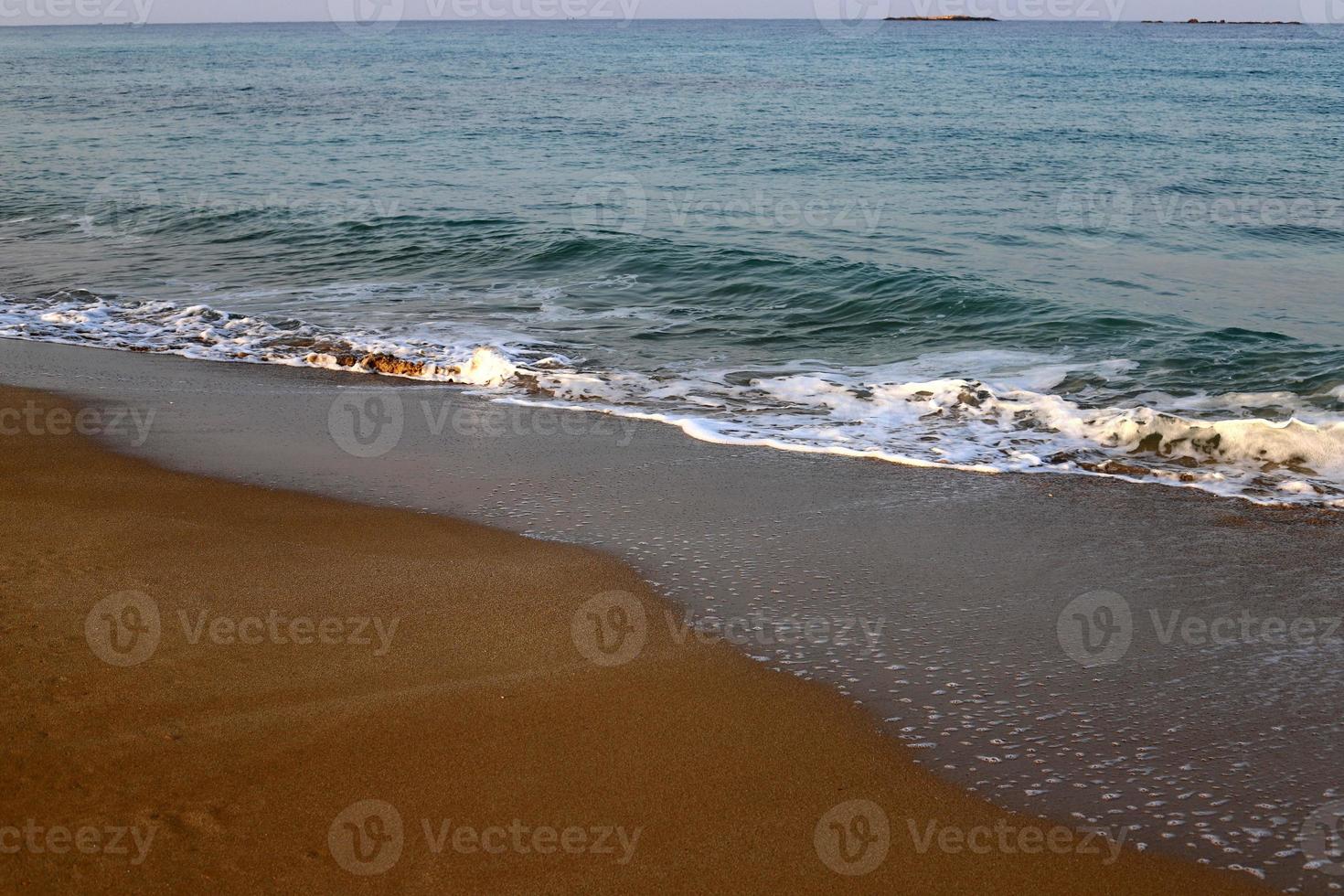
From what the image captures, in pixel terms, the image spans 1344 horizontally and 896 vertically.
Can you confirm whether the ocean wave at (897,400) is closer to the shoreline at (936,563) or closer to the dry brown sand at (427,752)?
the shoreline at (936,563)

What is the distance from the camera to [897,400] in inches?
301

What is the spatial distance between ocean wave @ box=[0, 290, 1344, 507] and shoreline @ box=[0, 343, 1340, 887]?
0.40 metres

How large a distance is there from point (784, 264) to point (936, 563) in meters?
7.99

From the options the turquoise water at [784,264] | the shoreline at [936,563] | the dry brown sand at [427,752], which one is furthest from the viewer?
the turquoise water at [784,264]

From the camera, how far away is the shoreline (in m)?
3.34

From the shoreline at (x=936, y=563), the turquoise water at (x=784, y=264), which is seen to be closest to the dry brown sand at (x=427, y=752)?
the shoreline at (x=936, y=563)

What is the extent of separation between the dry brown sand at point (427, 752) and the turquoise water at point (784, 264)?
2925 millimetres

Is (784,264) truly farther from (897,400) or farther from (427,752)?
(427,752)

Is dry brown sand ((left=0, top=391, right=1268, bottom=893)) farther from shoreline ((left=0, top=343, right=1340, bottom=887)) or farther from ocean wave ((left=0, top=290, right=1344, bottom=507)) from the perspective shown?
ocean wave ((left=0, top=290, right=1344, bottom=507))

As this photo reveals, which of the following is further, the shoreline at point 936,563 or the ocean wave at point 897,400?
the ocean wave at point 897,400

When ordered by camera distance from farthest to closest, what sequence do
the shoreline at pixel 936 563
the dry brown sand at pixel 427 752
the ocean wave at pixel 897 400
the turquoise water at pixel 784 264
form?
the turquoise water at pixel 784 264 → the ocean wave at pixel 897 400 → the shoreline at pixel 936 563 → the dry brown sand at pixel 427 752

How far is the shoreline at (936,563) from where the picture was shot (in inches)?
132

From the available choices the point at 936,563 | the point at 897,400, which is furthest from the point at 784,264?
the point at 936,563

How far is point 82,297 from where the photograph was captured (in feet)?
36.7
